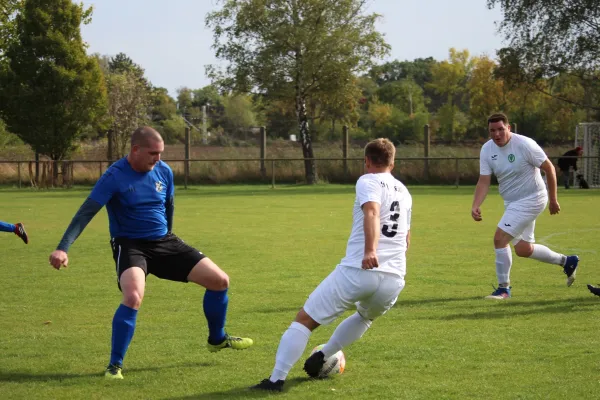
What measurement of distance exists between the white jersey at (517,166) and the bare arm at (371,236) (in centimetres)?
437

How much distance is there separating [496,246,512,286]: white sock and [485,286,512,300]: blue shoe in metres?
0.07

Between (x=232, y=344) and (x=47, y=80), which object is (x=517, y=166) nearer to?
(x=232, y=344)

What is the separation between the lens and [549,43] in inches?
1618

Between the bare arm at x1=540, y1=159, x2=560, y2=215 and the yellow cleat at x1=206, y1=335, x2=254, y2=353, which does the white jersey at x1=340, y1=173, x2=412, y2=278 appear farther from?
the bare arm at x1=540, y1=159, x2=560, y2=215

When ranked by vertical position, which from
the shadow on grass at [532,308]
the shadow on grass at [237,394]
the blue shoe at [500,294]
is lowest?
the shadow on grass at [237,394]

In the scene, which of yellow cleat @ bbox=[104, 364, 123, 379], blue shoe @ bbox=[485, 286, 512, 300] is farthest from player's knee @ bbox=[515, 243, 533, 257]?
yellow cleat @ bbox=[104, 364, 123, 379]

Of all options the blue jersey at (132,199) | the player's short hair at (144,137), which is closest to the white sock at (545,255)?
the blue jersey at (132,199)

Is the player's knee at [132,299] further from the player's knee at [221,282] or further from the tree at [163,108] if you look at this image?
the tree at [163,108]

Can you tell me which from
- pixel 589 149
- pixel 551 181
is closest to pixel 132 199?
pixel 551 181

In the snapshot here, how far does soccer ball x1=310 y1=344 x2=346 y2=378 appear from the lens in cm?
605

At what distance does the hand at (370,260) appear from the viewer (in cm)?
534

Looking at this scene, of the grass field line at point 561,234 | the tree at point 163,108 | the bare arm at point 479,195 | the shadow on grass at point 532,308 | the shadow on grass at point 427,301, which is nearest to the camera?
the shadow on grass at point 532,308

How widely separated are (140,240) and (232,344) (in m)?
1.13

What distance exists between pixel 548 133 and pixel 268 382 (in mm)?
64932
